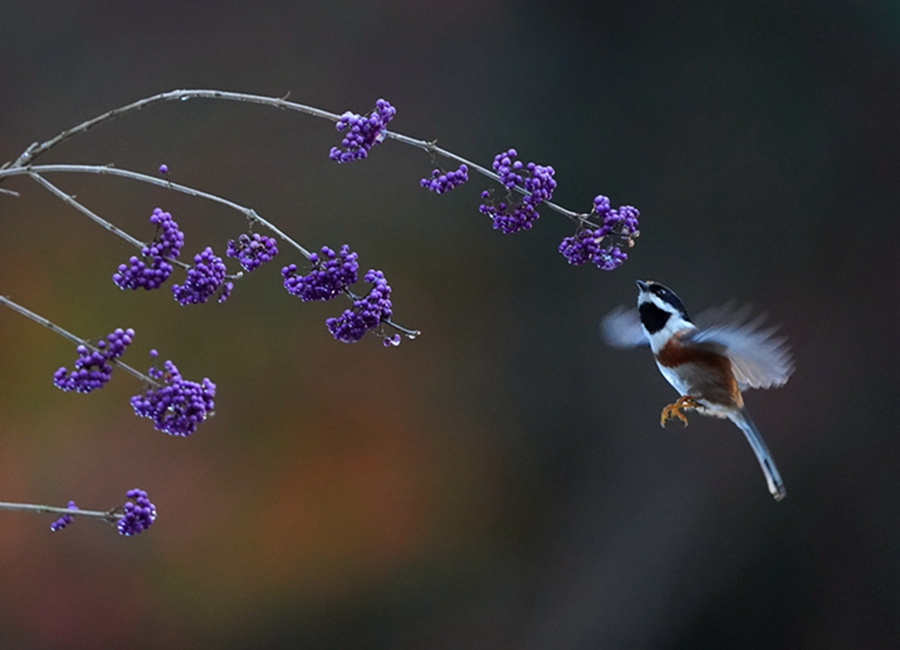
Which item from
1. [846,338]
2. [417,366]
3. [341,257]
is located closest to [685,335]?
[341,257]

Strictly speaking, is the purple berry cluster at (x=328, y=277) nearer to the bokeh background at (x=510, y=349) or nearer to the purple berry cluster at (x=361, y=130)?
the purple berry cluster at (x=361, y=130)

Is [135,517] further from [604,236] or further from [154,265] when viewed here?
[604,236]

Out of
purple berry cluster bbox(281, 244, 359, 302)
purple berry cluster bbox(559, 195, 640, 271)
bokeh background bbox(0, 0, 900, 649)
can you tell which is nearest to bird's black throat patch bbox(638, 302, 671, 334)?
purple berry cluster bbox(559, 195, 640, 271)

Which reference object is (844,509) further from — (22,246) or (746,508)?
(22,246)

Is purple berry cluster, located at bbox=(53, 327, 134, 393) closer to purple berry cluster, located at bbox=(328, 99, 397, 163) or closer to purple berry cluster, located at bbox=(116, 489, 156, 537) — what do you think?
purple berry cluster, located at bbox=(116, 489, 156, 537)

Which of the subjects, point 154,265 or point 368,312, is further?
point 368,312

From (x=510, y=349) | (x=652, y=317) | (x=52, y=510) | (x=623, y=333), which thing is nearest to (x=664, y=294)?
(x=652, y=317)
